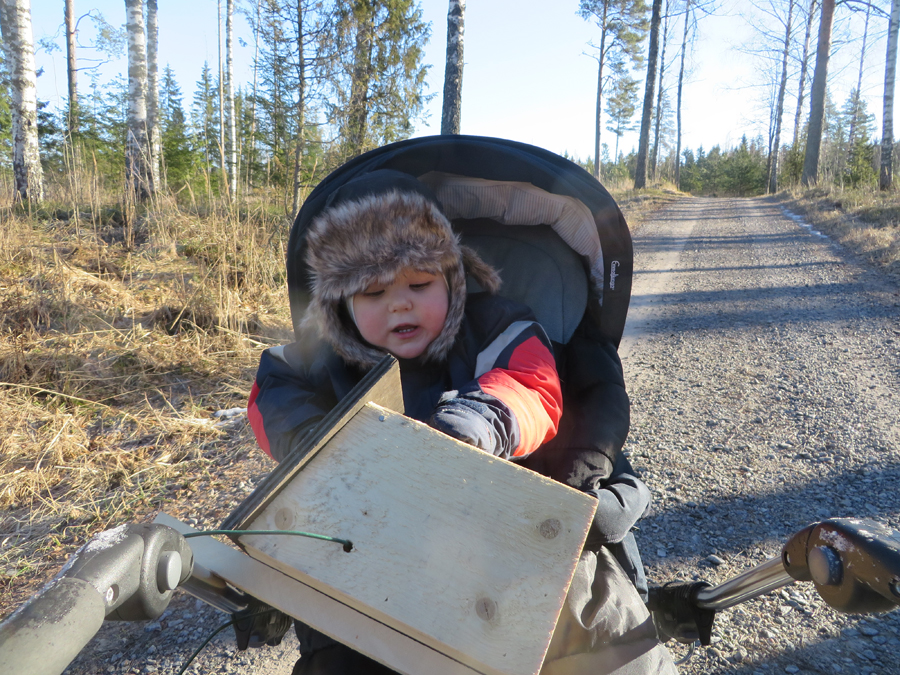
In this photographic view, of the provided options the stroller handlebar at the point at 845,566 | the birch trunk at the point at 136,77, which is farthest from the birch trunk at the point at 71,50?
the stroller handlebar at the point at 845,566

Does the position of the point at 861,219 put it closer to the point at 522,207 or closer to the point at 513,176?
the point at 522,207

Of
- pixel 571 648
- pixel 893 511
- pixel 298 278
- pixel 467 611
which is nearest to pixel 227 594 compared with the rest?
pixel 467 611

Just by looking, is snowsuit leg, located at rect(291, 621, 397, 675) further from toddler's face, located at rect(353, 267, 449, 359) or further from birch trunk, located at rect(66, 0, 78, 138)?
birch trunk, located at rect(66, 0, 78, 138)

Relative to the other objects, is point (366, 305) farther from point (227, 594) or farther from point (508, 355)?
point (227, 594)

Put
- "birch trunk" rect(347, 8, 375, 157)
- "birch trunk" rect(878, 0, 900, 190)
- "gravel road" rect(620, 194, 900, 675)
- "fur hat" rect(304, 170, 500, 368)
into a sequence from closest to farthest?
"fur hat" rect(304, 170, 500, 368)
"gravel road" rect(620, 194, 900, 675)
"birch trunk" rect(347, 8, 375, 157)
"birch trunk" rect(878, 0, 900, 190)

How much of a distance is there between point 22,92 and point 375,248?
9.24 m

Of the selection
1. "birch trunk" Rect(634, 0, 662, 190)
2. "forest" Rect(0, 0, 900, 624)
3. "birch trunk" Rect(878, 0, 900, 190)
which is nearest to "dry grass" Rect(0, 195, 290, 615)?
"forest" Rect(0, 0, 900, 624)

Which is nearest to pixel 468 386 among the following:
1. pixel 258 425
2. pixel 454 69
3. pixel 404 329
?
pixel 404 329

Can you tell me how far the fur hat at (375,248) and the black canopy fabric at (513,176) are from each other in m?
0.12

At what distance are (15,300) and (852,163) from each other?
85.6 ft

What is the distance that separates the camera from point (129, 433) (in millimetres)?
2936

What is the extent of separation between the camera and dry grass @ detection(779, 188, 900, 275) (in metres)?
7.16

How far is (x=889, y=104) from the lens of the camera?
43.9 feet

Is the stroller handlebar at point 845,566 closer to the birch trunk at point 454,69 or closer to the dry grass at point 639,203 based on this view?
the birch trunk at point 454,69
